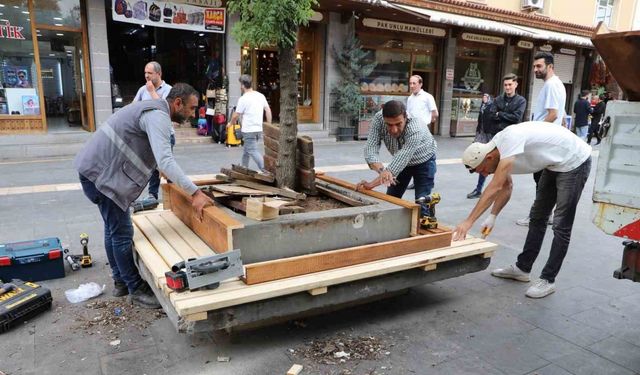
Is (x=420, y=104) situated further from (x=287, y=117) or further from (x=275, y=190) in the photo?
(x=275, y=190)

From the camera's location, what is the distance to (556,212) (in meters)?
3.85

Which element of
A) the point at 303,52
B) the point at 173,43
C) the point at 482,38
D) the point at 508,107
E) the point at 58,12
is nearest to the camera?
the point at 508,107

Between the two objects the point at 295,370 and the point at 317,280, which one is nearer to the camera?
the point at 295,370

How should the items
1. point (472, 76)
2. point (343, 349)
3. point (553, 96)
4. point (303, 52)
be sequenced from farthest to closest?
1. point (472, 76)
2. point (303, 52)
3. point (553, 96)
4. point (343, 349)

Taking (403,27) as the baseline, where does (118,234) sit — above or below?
below

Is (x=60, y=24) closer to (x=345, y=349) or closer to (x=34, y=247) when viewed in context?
(x=34, y=247)

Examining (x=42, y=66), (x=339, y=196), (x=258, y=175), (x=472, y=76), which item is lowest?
(x=339, y=196)

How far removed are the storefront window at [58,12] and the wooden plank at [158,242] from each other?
8.17 m

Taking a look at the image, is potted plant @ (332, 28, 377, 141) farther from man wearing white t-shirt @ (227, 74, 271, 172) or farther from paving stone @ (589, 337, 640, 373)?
paving stone @ (589, 337, 640, 373)

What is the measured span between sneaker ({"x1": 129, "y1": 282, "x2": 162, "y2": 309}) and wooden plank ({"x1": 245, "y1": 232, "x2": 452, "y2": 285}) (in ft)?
3.58

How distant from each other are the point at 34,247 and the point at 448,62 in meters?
14.7

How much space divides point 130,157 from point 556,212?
326cm

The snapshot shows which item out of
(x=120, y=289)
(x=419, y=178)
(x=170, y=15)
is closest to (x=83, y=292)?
(x=120, y=289)

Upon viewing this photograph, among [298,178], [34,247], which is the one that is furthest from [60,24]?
[298,178]
